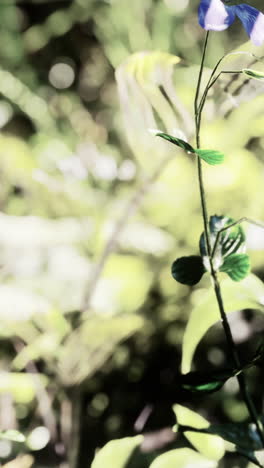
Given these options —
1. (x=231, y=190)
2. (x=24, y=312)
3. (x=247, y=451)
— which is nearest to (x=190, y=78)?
(x=231, y=190)

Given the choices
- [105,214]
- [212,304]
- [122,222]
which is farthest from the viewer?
[105,214]

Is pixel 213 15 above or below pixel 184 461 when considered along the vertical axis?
above

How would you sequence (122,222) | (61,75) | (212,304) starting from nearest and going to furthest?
(212,304), (122,222), (61,75)

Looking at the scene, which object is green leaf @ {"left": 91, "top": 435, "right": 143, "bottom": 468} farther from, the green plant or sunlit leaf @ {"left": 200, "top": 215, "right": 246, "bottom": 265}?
sunlit leaf @ {"left": 200, "top": 215, "right": 246, "bottom": 265}

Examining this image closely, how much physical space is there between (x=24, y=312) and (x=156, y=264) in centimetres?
18

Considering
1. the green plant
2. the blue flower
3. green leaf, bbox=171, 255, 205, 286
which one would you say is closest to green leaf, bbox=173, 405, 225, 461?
the green plant

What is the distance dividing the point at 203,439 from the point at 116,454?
0.06 m

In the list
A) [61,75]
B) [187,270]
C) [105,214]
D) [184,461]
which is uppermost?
[61,75]

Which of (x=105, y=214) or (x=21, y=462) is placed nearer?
(x=21, y=462)

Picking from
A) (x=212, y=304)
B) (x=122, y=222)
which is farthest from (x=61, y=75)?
(x=212, y=304)

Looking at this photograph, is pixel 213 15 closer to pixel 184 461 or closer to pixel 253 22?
pixel 253 22

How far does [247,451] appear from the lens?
0.90 ft

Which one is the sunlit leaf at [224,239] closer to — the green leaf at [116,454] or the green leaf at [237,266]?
the green leaf at [237,266]

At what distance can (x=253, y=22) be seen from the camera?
21 cm
